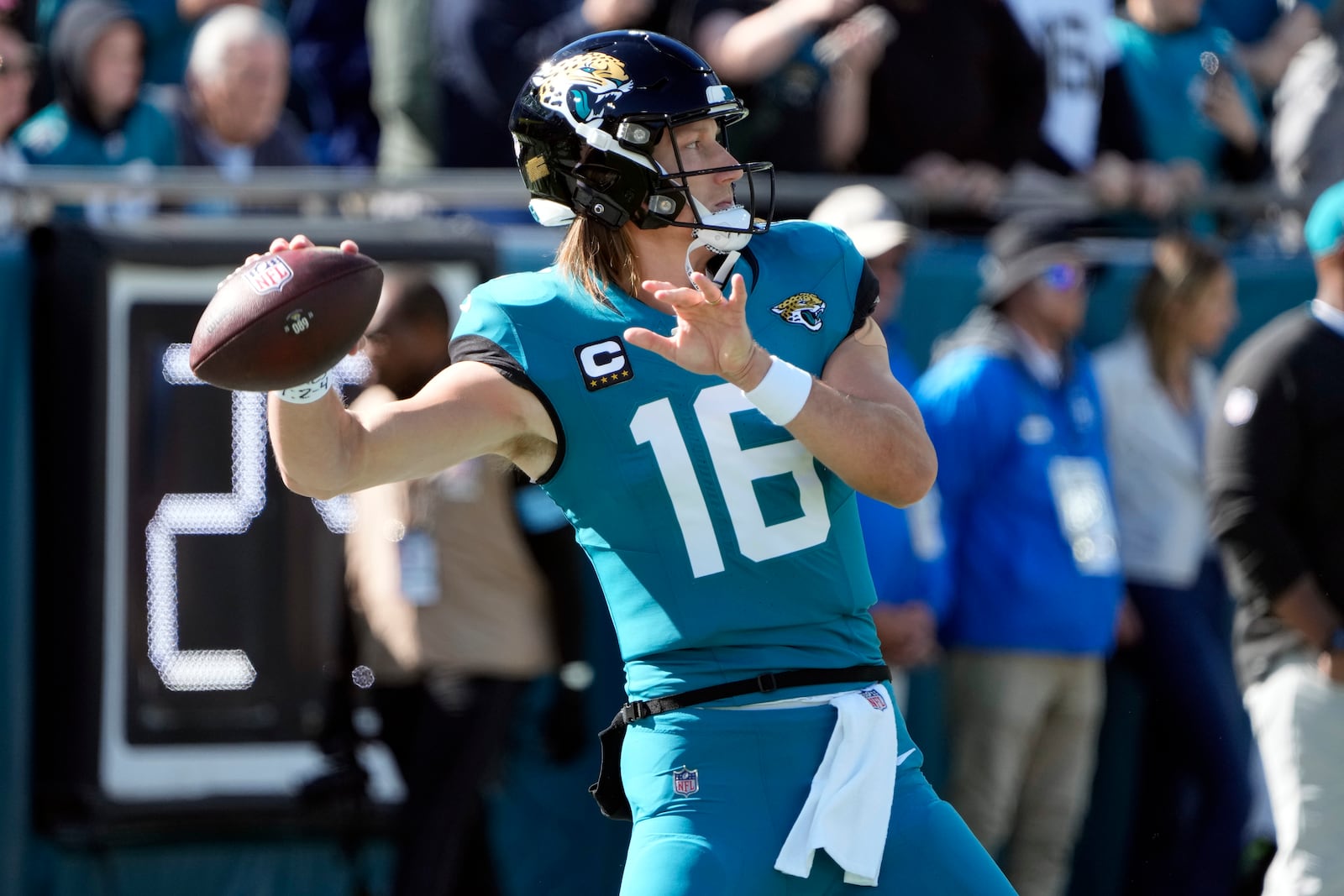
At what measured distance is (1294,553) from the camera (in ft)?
15.4

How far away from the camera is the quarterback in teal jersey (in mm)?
2881

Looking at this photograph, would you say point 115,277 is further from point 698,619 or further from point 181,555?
point 698,619

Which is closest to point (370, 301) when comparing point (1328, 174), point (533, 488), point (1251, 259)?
point (533, 488)

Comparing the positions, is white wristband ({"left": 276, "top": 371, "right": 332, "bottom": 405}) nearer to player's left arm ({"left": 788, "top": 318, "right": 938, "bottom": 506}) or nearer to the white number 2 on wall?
player's left arm ({"left": 788, "top": 318, "right": 938, "bottom": 506})

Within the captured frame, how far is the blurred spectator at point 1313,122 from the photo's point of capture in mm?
7371

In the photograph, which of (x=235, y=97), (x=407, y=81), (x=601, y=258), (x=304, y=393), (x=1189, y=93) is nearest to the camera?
(x=304, y=393)

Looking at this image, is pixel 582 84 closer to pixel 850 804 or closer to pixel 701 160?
→ pixel 701 160

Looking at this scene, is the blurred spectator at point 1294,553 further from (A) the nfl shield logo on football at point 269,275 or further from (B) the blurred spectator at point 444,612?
(A) the nfl shield logo on football at point 269,275

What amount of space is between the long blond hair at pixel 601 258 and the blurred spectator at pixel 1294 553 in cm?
222

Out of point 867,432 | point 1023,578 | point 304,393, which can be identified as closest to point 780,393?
point 867,432

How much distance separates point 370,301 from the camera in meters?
3.02

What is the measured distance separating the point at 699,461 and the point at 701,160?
0.51 metres

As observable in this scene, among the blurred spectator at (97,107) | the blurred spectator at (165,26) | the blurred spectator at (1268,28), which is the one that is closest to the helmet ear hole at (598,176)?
the blurred spectator at (97,107)

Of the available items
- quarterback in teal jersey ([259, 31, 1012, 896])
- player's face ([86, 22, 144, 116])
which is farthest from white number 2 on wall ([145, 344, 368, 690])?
quarterback in teal jersey ([259, 31, 1012, 896])
